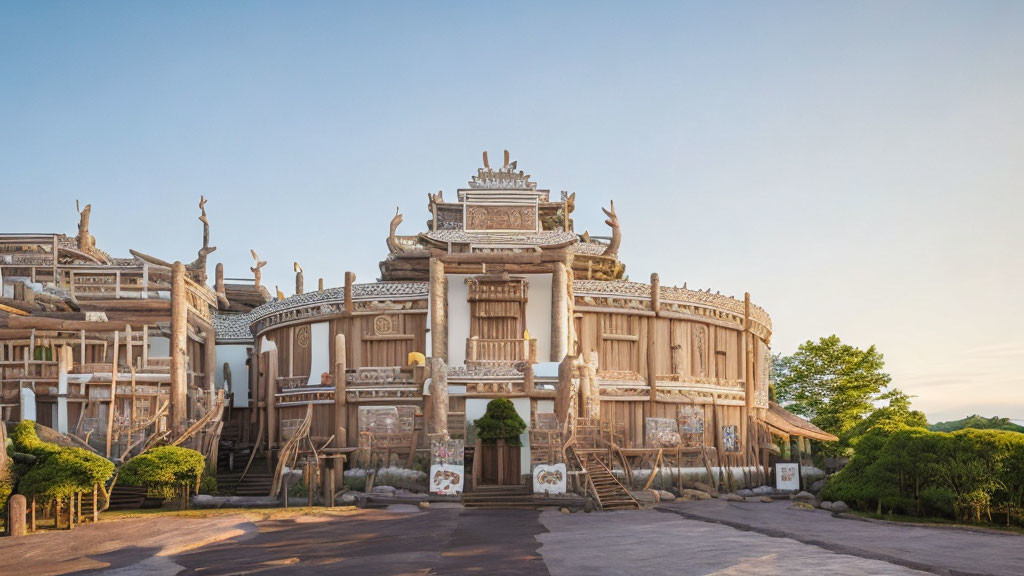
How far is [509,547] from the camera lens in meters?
20.9

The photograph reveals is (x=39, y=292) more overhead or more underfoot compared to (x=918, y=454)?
more overhead

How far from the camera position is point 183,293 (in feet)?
124

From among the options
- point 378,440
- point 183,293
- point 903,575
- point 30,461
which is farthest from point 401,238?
point 903,575

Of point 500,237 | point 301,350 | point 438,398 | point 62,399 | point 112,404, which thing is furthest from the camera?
point 500,237

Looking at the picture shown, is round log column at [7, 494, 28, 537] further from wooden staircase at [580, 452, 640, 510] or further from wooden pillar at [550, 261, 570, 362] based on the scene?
wooden pillar at [550, 261, 570, 362]

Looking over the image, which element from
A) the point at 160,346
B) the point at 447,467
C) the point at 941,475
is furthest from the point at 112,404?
the point at 941,475

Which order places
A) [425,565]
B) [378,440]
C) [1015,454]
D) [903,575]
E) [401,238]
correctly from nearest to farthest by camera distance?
[903,575] → [425,565] → [1015,454] → [378,440] → [401,238]

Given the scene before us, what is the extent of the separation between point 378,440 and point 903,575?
21193mm

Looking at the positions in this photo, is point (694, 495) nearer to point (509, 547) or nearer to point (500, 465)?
point (500, 465)

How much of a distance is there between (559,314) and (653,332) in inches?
193

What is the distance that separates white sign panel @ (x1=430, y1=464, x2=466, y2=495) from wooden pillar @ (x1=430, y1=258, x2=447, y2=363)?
5706 millimetres

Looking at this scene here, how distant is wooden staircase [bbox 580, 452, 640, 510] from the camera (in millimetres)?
29875

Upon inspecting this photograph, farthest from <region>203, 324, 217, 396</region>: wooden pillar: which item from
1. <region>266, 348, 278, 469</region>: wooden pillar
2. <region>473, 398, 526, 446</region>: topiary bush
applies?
<region>473, 398, 526, 446</region>: topiary bush

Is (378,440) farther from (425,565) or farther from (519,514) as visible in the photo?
(425,565)
